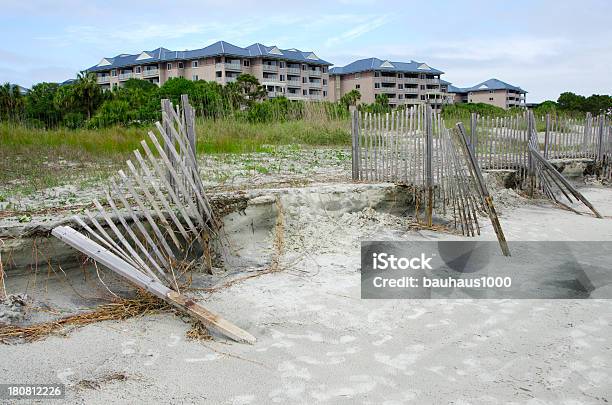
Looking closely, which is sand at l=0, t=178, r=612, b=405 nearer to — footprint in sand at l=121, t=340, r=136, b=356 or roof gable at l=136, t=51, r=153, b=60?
footprint in sand at l=121, t=340, r=136, b=356

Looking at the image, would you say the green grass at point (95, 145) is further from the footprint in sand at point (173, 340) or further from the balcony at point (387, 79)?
the balcony at point (387, 79)

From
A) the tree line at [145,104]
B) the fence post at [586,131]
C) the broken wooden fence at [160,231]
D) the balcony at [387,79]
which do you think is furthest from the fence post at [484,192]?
the balcony at [387,79]

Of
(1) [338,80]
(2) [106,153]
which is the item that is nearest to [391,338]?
(2) [106,153]

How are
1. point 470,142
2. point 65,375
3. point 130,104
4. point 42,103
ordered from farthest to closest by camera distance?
point 42,103, point 130,104, point 470,142, point 65,375

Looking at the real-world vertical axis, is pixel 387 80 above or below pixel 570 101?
above

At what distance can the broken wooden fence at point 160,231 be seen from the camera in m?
4.21

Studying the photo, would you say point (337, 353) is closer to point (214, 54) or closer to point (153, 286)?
point (153, 286)

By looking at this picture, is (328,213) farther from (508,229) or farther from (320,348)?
(320,348)

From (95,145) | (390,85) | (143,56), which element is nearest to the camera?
(95,145)

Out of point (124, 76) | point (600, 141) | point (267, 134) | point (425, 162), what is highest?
point (124, 76)

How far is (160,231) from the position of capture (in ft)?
17.3

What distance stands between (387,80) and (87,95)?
45.8 metres

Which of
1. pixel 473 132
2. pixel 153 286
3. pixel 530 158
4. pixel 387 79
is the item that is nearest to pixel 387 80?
pixel 387 79

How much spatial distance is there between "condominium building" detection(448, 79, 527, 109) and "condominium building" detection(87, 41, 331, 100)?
2235cm
